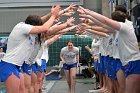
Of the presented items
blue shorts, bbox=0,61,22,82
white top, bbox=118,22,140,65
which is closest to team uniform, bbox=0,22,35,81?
blue shorts, bbox=0,61,22,82

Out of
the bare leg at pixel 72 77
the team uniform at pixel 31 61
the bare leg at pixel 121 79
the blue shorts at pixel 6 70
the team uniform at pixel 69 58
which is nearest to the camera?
the blue shorts at pixel 6 70

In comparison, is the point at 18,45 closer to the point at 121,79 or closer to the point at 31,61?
the point at 31,61

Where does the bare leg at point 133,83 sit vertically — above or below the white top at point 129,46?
below

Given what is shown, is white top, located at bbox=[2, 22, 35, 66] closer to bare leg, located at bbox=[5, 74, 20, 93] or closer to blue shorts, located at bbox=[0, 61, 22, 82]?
blue shorts, located at bbox=[0, 61, 22, 82]

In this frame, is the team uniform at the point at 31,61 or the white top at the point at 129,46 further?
the team uniform at the point at 31,61

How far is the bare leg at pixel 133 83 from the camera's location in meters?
5.31

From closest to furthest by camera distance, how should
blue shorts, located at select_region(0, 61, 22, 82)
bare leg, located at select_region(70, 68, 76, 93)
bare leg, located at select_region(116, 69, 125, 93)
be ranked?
blue shorts, located at select_region(0, 61, 22, 82)
bare leg, located at select_region(116, 69, 125, 93)
bare leg, located at select_region(70, 68, 76, 93)

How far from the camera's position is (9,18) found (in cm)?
2052

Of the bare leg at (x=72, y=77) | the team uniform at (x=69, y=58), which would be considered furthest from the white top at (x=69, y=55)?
the bare leg at (x=72, y=77)

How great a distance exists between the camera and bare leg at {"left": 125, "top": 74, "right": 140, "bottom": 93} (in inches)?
209

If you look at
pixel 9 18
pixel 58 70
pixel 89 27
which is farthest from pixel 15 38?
pixel 9 18

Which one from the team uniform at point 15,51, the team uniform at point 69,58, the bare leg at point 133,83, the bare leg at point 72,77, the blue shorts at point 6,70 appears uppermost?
the team uniform at point 15,51

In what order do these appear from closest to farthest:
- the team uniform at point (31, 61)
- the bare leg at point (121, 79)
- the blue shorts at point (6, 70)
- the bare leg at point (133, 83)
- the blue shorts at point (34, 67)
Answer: the bare leg at point (133, 83) → the blue shorts at point (6, 70) → the team uniform at point (31, 61) → the bare leg at point (121, 79) → the blue shorts at point (34, 67)

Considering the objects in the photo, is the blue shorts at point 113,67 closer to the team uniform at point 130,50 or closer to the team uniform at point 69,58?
the team uniform at point 130,50
